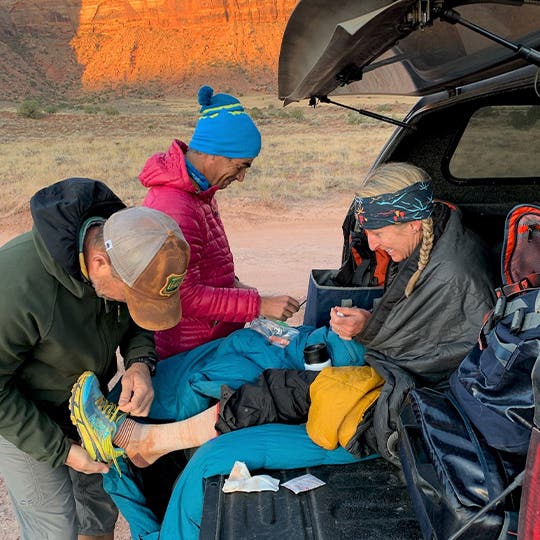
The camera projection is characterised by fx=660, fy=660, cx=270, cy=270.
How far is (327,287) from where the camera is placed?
3.77m

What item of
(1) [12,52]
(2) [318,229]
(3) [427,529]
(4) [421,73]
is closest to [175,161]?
(4) [421,73]

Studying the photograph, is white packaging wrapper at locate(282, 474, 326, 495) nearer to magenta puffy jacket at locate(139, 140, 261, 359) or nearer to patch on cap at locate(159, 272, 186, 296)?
patch on cap at locate(159, 272, 186, 296)

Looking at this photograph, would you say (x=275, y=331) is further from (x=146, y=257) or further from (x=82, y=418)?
(x=146, y=257)

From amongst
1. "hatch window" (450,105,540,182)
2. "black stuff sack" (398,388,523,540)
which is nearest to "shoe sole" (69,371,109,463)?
"black stuff sack" (398,388,523,540)

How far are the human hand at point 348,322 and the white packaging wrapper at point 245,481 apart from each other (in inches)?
33.8

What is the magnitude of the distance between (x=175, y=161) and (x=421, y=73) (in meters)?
1.53

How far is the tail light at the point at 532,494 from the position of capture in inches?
A: 56.0

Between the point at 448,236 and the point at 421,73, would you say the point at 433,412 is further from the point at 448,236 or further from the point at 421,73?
the point at 421,73

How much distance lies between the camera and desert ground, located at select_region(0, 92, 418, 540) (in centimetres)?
863

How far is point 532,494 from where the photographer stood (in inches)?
56.6

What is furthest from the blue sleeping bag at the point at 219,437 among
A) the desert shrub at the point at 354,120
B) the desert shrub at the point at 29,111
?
the desert shrub at the point at 29,111

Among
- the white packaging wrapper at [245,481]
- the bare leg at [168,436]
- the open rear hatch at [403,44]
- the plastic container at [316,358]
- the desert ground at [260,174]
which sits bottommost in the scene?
the desert ground at [260,174]

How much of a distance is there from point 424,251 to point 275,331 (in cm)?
92

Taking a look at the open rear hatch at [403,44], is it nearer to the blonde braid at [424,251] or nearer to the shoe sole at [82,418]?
the blonde braid at [424,251]
